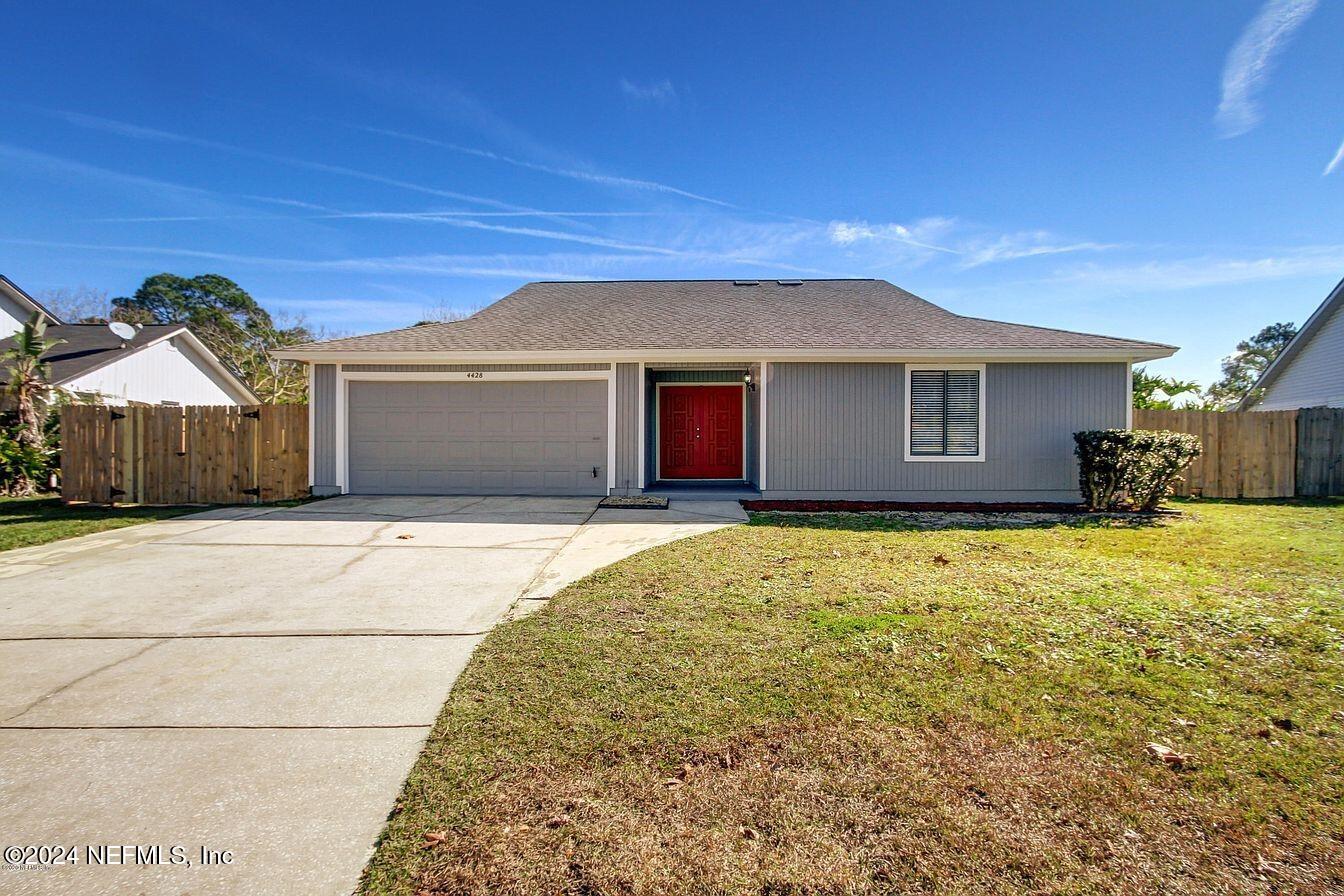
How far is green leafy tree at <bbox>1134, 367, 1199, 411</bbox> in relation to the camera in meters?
12.2

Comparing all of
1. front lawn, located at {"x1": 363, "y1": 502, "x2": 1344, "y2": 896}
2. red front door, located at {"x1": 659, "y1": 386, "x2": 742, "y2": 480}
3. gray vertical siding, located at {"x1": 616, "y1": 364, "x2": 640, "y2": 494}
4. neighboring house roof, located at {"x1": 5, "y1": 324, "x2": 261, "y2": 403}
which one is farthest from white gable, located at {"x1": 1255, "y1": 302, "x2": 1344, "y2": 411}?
neighboring house roof, located at {"x1": 5, "y1": 324, "x2": 261, "y2": 403}

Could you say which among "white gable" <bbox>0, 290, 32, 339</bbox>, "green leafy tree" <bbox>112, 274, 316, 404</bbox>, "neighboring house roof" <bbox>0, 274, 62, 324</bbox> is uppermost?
"green leafy tree" <bbox>112, 274, 316, 404</bbox>

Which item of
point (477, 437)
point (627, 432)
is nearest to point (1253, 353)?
point (627, 432)

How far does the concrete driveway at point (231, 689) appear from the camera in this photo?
1.87 metres

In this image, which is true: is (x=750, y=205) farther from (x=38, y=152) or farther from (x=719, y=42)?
(x=38, y=152)

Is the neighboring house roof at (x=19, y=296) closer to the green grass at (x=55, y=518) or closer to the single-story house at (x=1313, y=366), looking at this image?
the green grass at (x=55, y=518)

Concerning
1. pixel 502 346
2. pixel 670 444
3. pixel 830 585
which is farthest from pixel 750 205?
pixel 830 585

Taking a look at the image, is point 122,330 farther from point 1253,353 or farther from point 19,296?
point 1253,353

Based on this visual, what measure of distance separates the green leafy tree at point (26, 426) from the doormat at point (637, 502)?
11591 mm

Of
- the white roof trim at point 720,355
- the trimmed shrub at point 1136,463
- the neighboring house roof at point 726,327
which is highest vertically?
the neighboring house roof at point 726,327

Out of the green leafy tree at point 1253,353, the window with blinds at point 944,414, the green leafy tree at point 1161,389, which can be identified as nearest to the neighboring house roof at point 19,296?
the window with blinds at point 944,414

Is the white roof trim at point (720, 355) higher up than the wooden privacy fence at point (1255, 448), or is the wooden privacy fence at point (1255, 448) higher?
the white roof trim at point (720, 355)

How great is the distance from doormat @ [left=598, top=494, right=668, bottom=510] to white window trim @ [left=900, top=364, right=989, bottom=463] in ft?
15.0

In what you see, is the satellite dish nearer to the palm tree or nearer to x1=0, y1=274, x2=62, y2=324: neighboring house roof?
x1=0, y1=274, x2=62, y2=324: neighboring house roof
